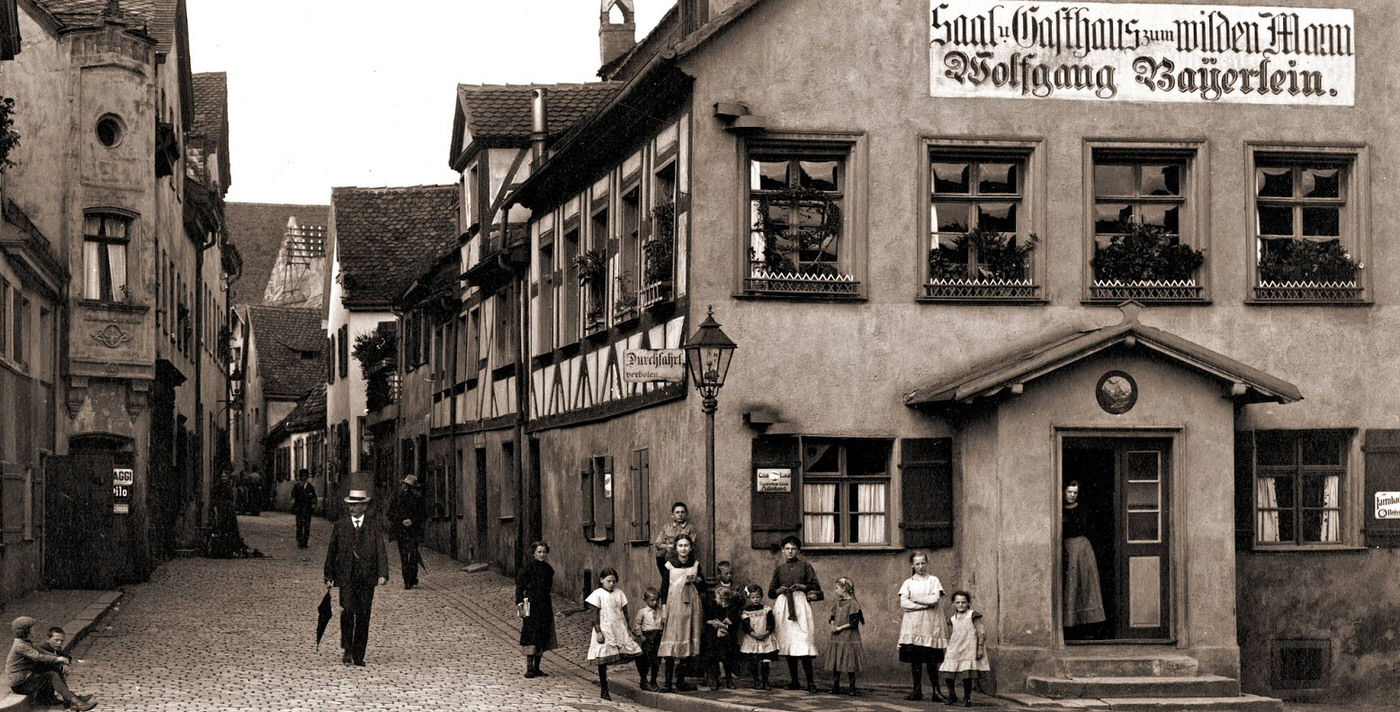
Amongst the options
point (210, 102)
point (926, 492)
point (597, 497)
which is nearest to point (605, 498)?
point (597, 497)

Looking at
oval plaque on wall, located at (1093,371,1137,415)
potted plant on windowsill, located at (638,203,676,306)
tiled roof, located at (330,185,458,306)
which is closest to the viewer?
oval plaque on wall, located at (1093,371,1137,415)

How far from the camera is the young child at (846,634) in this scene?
18.2 meters

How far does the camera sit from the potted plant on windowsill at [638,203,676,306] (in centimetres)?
2142

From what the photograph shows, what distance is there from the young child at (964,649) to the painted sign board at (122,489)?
15102 millimetres

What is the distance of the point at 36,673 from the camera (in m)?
16.4

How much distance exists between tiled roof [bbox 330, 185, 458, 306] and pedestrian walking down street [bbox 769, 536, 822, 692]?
3442cm

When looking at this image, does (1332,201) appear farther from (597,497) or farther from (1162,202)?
(597,497)

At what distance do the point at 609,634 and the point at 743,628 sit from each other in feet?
4.40

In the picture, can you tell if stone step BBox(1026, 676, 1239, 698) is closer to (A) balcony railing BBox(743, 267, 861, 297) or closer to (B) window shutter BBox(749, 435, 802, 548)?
(B) window shutter BBox(749, 435, 802, 548)

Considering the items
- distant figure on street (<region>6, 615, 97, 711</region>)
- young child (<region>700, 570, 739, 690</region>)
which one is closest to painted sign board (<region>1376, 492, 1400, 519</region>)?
young child (<region>700, 570, 739, 690</region>)

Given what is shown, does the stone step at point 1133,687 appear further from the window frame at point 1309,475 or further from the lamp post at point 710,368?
the lamp post at point 710,368

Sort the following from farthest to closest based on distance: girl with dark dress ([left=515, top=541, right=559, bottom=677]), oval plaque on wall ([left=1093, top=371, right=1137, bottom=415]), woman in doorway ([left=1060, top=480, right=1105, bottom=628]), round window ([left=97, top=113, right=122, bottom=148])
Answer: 1. round window ([left=97, top=113, right=122, bottom=148])
2. oval plaque on wall ([left=1093, top=371, right=1137, bottom=415])
3. woman in doorway ([left=1060, top=480, right=1105, bottom=628])
4. girl with dark dress ([left=515, top=541, right=559, bottom=677])

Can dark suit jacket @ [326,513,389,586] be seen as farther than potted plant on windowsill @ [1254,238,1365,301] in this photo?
No

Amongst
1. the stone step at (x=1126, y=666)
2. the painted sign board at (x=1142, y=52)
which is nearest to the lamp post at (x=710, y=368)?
the stone step at (x=1126, y=666)
